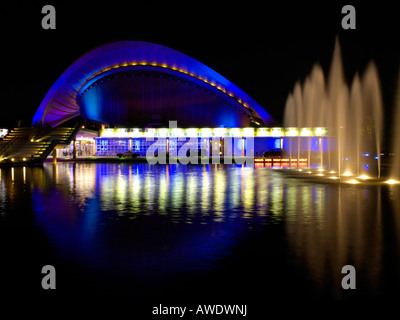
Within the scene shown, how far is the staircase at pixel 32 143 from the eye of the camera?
38.2m

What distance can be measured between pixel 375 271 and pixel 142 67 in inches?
2104

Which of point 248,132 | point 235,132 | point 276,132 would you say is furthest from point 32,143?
point 276,132

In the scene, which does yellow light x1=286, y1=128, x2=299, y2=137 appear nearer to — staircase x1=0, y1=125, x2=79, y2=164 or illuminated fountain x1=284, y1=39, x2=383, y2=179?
illuminated fountain x1=284, y1=39, x2=383, y2=179

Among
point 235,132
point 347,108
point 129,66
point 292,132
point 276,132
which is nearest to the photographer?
point 347,108

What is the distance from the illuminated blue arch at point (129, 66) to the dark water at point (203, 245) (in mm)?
40639

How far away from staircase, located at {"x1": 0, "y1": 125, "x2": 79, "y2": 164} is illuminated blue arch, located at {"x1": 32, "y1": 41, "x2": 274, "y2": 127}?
833 cm

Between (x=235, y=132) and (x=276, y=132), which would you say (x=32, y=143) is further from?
(x=276, y=132)

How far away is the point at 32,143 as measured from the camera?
41406mm

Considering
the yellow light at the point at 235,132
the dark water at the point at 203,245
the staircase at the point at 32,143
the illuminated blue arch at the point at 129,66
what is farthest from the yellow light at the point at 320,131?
the dark water at the point at 203,245

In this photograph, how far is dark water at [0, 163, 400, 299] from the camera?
5.06 m

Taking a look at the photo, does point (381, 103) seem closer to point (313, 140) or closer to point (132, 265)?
point (313, 140)

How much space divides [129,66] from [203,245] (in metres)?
51.8

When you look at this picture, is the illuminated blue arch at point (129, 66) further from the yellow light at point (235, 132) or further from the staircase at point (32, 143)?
the staircase at point (32, 143)

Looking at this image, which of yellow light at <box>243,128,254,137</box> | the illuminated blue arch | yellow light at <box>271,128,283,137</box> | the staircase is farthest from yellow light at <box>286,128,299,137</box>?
the staircase
